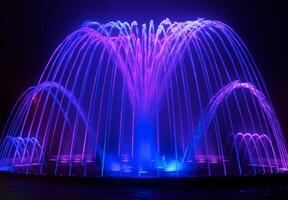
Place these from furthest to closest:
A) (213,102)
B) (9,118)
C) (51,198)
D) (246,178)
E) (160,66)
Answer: (9,118)
(213,102)
(160,66)
(246,178)
(51,198)

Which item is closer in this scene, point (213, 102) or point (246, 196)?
point (246, 196)

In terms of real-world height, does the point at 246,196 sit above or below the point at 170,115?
below

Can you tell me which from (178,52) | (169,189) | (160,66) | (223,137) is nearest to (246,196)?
(169,189)

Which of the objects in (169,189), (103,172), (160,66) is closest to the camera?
(169,189)

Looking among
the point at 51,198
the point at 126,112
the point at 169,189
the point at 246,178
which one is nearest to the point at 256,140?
the point at 126,112

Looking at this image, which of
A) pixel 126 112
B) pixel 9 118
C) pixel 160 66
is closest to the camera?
pixel 160 66

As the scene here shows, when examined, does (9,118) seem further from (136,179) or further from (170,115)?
(136,179)

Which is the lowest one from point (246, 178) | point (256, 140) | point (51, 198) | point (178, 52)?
point (51, 198)

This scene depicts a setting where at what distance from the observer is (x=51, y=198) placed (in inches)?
461

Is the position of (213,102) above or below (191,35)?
below

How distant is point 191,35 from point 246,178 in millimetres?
11404

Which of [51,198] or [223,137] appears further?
[223,137]

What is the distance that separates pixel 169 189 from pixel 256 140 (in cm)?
2514

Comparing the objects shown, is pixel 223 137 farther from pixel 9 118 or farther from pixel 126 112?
pixel 9 118
